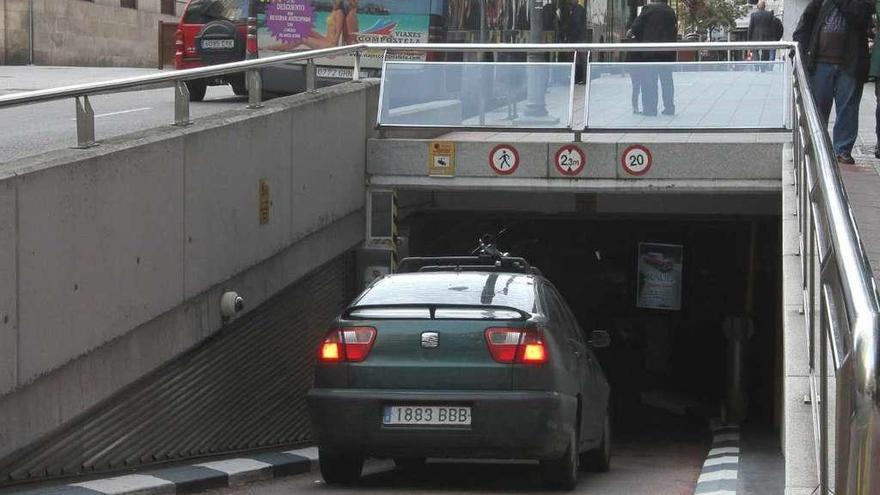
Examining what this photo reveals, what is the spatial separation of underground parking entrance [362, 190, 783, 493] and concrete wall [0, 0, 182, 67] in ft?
63.6

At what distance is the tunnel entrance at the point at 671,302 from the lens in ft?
76.8

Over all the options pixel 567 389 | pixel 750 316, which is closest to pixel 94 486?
pixel 567 389

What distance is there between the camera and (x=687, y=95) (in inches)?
595

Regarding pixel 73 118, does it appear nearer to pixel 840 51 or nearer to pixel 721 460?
pixel 721 460

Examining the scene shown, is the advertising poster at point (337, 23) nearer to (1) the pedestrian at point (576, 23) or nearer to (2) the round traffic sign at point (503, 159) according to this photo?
(1) the pedestrian at point (576, 23)

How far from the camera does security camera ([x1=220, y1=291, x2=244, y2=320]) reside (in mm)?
10961

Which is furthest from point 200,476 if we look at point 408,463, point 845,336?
point 845,336

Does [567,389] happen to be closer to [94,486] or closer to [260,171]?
[94,486]

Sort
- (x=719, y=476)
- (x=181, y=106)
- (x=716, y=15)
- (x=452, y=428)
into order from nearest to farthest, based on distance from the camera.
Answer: (x=452, y=428), (x=719, y=476), (x=181, y=106), (x=716, y=15)

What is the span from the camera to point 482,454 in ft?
28.9

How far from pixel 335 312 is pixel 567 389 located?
20.9 ft

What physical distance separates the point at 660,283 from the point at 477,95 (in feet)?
28.2

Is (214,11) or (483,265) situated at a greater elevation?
(214,11)

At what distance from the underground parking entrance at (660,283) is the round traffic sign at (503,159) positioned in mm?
1734
